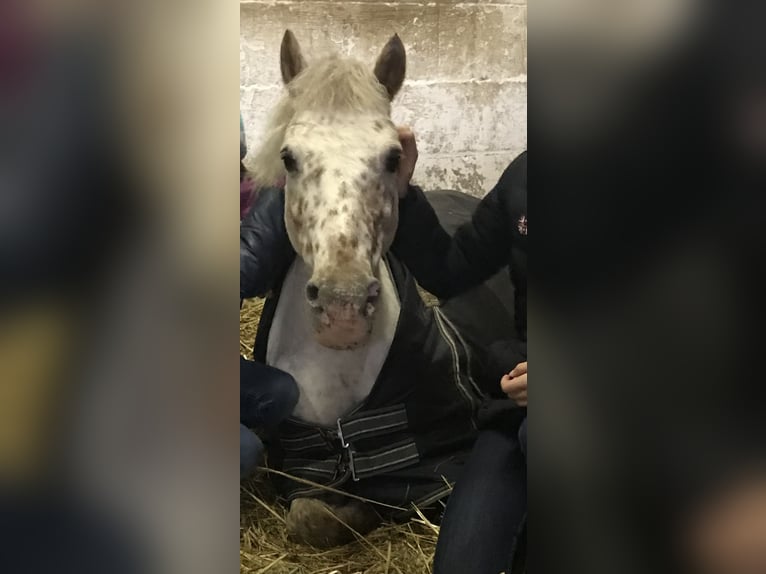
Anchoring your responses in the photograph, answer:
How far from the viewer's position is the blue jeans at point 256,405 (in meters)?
0.99

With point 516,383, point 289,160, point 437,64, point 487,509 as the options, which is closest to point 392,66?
point 437,64

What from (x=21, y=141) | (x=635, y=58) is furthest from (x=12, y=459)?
(x=635, y=58)

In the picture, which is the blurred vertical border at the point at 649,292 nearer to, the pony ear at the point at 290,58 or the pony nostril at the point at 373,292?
the pony nostril at the point at 373,292

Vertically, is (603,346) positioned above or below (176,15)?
below

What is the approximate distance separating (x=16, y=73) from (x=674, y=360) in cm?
117

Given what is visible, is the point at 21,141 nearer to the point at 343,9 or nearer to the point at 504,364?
the point at 343,9

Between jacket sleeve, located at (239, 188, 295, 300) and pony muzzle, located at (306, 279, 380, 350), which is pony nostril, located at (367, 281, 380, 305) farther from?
jacket sleeve, located at (239, 188, 295, 300)

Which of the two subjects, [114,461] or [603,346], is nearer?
[114,461]

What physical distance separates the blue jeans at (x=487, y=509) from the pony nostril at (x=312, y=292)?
354 millimetres

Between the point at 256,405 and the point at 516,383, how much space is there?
422mm

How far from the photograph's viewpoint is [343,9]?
981 mm

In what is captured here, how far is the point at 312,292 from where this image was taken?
3.21 feet

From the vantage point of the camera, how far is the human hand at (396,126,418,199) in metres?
1.00

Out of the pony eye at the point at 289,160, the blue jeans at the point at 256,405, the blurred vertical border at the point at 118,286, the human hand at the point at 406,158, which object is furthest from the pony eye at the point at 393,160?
the blue jeans at the point at 256,405
